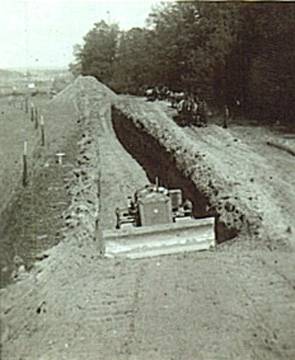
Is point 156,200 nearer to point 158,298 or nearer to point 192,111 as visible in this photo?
point 158,298

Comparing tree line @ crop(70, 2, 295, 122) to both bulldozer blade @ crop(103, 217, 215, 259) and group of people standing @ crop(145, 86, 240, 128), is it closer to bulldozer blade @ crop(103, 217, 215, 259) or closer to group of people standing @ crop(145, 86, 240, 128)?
group of people standing @ crop(145, 86, 240, 128)

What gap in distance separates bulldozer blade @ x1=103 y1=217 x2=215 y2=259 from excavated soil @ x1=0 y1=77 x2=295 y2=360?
19 centimetres

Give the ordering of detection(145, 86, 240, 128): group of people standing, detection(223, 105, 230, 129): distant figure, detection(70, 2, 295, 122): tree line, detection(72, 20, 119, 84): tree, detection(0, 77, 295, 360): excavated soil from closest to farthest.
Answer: detection(0, 77, 295, 360): excavated soil < detection(72, 20, 119, 84): tree < detection(70, 2, 295, 122): tree line < detection(223, 105, 230, 129): distant figure < detection(145, 86, 240, 128): group of people standing

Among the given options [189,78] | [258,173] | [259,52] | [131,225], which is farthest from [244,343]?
[189,78]

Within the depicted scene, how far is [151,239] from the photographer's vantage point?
623cm

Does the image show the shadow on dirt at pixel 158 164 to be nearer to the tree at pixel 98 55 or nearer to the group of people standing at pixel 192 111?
the group of people standing at pixel 192 111

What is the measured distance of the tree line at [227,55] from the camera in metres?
11.7

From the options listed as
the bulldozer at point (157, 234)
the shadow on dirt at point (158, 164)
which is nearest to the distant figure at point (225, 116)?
the shadow on dirt at point (158, 164)

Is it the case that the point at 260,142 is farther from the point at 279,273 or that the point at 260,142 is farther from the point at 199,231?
the point at 279,273

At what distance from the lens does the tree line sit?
11.7 metres

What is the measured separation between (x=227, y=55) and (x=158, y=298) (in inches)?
389

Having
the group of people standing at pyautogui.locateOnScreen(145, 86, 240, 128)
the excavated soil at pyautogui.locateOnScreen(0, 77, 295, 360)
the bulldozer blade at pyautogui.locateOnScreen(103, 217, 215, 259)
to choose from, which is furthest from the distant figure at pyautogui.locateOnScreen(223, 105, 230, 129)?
the bulldozer blade at pyautogui.locateOnScreen(103, 217, 215, 259)

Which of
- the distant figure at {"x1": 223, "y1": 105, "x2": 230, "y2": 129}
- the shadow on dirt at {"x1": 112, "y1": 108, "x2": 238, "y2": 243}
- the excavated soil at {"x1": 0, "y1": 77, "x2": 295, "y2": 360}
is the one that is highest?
the distant figure at {"x1": 223, "y1": 105, "x2": 230, "y2": 129}

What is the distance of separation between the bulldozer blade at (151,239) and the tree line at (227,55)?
333cm
